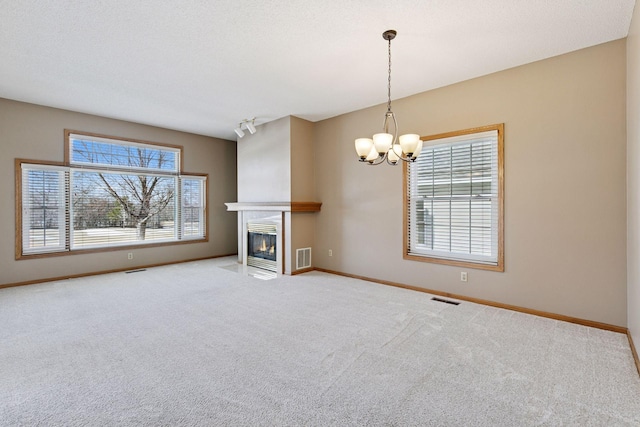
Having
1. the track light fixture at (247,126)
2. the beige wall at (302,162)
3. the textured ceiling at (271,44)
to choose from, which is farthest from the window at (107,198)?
the beige wall at (302,162)

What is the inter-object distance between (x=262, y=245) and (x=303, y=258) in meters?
0.94

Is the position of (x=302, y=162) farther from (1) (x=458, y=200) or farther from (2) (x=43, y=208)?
(2) (x=43, y=208)

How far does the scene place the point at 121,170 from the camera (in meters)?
5.77

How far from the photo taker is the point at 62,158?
16.8 ft

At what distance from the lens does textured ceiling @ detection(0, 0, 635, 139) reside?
2521mm

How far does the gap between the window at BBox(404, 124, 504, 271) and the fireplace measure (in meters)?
2.44

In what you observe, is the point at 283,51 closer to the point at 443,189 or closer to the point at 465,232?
the point at 443,189

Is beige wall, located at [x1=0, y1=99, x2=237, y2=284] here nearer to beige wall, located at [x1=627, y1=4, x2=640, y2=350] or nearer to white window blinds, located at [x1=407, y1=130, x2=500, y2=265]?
white window blinds, located at [x1=407, y1=130, x2=500, y2=265]

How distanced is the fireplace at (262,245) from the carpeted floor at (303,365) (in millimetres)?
1879

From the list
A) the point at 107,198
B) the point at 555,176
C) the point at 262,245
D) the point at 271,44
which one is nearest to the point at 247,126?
the point at 262,245

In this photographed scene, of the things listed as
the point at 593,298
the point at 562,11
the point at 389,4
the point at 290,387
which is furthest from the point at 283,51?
the point at 593,298

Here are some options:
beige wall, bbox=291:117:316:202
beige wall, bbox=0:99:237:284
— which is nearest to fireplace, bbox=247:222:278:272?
beige wall, bbox=291:117:316:202

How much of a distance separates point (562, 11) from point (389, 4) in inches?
56.4

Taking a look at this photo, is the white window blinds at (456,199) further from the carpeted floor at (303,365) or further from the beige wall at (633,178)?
the beige wall at (633,178)
